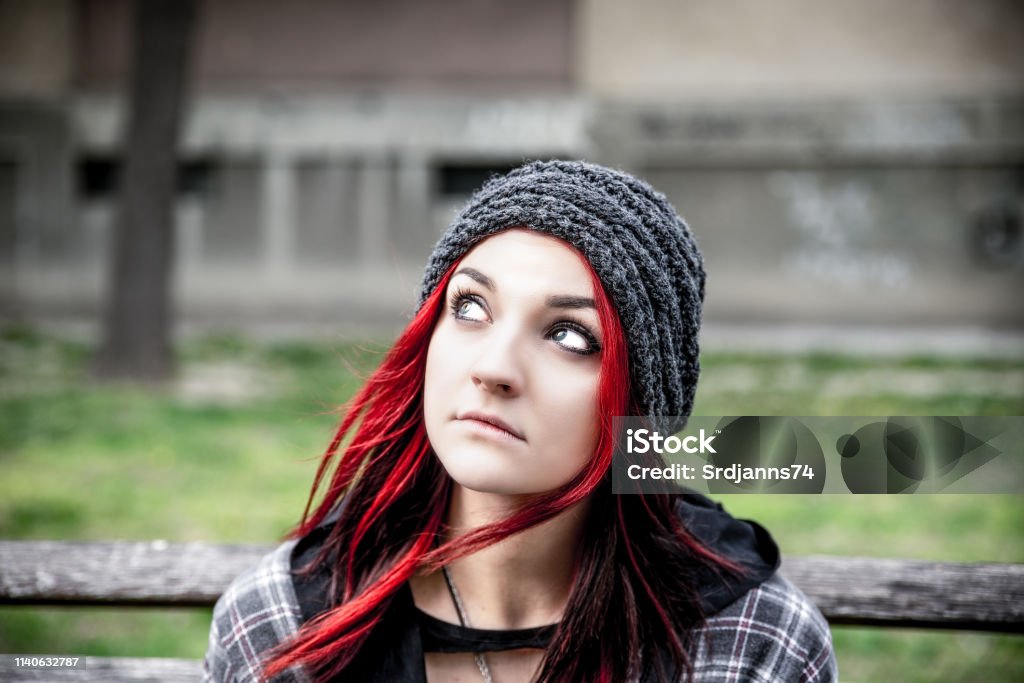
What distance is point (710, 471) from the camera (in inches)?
68.4

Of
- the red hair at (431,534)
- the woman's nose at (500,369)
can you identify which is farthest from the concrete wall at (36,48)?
the woman's nose at (500,369)

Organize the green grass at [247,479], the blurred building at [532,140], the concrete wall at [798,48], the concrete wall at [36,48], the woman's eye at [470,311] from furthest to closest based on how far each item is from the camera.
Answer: the concrete wall at [36,48], the blurred building at [532,140], the concrete wall at [798,48], the green grass at [247,479], the woman's eye at [470,311]

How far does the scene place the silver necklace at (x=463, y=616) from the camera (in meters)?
1.74

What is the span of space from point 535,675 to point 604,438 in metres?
0.45

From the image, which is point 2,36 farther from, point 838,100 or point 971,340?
point 971,340

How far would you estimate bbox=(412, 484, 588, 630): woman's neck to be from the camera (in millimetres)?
1755

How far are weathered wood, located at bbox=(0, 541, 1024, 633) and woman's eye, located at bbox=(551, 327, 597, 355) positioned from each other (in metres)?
0.81

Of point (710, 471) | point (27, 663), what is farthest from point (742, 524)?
point (27, 663)

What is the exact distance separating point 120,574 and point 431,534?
789 mm

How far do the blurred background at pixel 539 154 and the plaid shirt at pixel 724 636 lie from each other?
26.9 ft

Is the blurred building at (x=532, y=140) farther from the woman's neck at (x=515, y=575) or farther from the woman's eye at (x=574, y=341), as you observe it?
the woman's eye at (x=574, y=341)

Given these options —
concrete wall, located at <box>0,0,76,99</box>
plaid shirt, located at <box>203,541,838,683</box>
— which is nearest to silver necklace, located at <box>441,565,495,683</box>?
plaid shirt, located at <box>203,541,838,683</box>

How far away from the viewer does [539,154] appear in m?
12.3

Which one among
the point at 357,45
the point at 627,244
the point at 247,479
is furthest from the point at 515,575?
→ the point at 357,45
